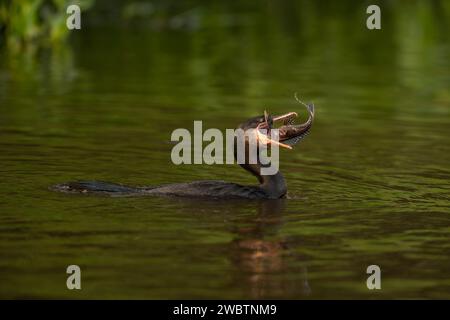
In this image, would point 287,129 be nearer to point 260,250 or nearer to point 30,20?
point 260,250

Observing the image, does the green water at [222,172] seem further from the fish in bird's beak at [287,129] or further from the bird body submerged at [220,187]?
the fish in bird's beak at [287,129]

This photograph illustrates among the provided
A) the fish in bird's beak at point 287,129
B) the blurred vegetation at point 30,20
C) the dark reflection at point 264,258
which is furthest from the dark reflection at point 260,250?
the blurred vegetation at point 30,20

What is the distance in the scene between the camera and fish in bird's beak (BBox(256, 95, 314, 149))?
989 cm

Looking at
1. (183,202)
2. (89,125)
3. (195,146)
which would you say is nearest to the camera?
(183,202)

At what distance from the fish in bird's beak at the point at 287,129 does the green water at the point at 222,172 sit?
520 millimetres

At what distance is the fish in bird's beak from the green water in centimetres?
52

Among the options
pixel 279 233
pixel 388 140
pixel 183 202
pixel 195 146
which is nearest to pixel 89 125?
pixel 195 146

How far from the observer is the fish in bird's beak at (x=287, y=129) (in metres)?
9.89

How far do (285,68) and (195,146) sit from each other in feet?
25.7

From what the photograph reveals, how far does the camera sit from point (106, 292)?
7160 mm

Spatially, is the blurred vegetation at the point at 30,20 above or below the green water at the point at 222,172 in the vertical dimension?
above

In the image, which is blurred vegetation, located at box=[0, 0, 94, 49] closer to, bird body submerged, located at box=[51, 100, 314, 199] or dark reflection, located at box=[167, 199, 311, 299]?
bird body submerged, located at box=[51, 100, 314, 199]

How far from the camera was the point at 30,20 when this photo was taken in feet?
68.0
